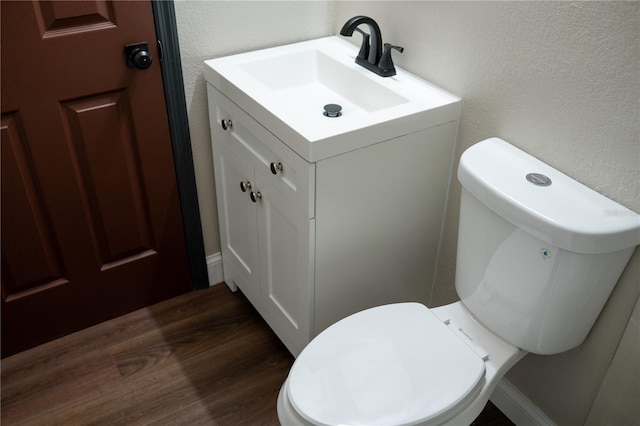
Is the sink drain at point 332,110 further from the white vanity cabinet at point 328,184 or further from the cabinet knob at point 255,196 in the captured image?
the cabinet knob at point 255,196

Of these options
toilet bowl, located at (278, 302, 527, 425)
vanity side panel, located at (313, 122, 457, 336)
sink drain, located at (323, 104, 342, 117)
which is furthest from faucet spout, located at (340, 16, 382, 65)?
toilet bowl, located at (278, 302, 527, 425)

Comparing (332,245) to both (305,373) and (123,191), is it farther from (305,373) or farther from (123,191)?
(123,191)

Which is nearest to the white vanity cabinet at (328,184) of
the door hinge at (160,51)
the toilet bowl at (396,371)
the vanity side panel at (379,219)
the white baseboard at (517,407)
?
the vanity side panel at (379,219)

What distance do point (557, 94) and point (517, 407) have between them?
Result: 876 millimetres

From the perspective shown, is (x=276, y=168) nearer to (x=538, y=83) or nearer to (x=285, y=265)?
(x=285, y=265)

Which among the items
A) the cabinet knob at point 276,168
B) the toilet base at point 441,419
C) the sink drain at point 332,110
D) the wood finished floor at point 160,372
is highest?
the sink drain at point 332,110

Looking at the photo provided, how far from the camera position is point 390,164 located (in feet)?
5.05

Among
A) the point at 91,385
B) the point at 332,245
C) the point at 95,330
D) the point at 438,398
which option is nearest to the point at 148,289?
the point at 95,330

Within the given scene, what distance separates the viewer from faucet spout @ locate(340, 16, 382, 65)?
160cm

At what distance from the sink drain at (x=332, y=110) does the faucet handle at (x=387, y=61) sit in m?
0.16

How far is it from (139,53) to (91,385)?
967mm

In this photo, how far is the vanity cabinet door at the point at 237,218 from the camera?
1.79 metres

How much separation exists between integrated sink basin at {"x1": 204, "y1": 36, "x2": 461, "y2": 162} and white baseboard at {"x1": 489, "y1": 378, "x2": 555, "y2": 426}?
0.77 metres

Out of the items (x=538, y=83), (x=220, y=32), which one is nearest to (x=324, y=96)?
(x=220, y=32)
